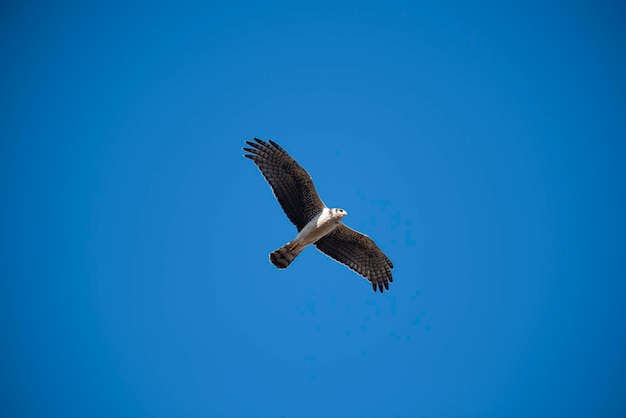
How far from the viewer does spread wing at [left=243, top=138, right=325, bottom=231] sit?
1363 centimetres

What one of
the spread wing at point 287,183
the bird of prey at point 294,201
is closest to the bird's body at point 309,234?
the bird of prey at point 294,201

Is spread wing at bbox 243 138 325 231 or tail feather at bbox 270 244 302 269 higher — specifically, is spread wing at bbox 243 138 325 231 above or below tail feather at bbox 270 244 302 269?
above

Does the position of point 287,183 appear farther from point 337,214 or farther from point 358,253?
point 358,253

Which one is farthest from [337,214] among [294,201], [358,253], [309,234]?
[358,253]

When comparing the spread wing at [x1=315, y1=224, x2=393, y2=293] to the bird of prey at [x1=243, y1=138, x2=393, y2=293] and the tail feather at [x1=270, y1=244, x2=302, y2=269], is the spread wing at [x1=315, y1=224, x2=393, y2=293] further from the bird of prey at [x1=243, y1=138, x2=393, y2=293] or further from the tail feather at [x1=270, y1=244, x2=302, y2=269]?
the tail feather at [x1=270, y1=244, x2=302, y2=269]

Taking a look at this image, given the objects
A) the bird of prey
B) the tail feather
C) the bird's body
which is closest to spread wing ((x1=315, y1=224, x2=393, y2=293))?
the bird of prey

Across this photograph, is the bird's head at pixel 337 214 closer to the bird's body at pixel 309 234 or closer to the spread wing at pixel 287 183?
the bird's body at pixel 309 234

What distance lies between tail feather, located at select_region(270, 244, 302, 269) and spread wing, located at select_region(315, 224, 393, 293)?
104cm

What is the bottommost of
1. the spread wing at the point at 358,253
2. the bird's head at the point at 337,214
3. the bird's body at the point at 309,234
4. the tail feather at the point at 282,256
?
the tail feather at the point at 282,256

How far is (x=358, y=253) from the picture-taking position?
1491 cm

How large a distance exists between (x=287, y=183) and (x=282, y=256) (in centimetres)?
170

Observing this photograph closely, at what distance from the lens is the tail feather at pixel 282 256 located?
13.8m

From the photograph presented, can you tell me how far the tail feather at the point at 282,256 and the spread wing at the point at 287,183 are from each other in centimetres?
57

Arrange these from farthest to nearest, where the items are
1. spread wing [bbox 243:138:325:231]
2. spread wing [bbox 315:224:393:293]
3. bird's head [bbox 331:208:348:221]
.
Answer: spread wing [bbox 315:224:393:293] → spread wing [bbox 243:138:325:231] → bird's head [bbox 331:208:348:221]
